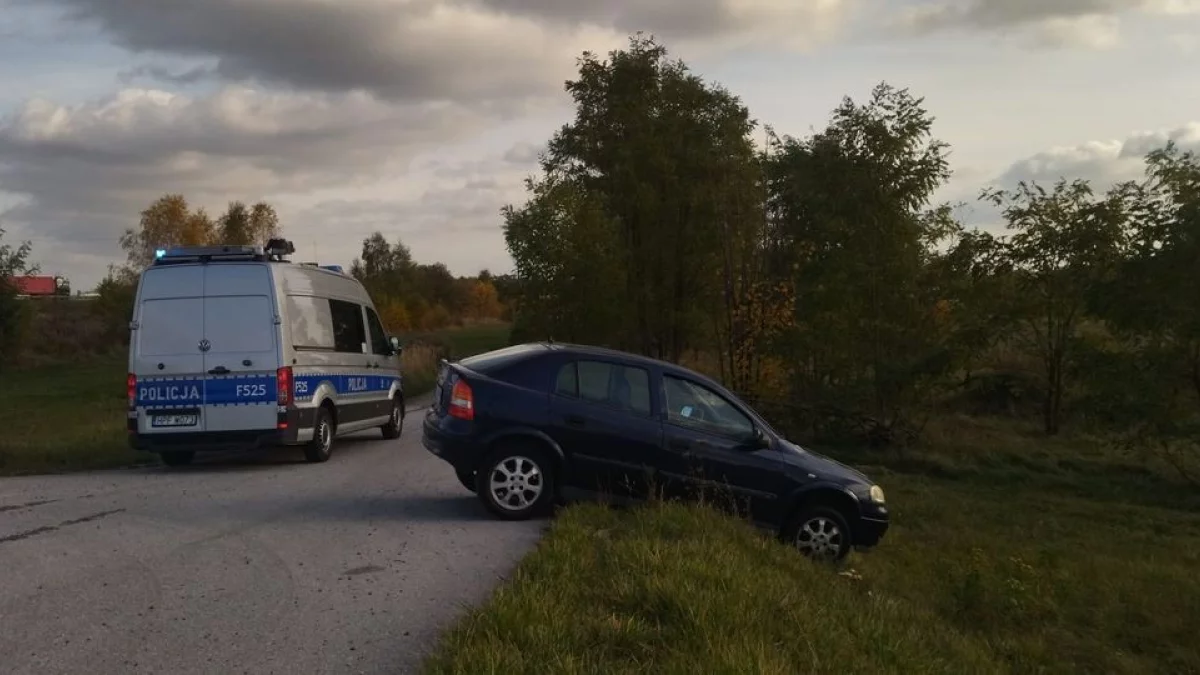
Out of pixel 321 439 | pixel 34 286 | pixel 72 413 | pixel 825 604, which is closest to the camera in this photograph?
pixel 825 604

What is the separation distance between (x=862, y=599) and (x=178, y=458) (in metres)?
10.3

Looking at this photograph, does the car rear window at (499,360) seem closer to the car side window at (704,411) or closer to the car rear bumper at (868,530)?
the car side window at (704,411)

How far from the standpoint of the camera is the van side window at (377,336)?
1708 centimetres

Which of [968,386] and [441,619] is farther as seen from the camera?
[968,386]

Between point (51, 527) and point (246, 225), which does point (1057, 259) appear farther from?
point (246, 225)

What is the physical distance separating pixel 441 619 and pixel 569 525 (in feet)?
7.81

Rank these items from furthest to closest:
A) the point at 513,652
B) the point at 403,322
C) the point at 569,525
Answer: the point at 403,322
the point at 569,525
the point at 513,652

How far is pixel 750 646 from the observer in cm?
520

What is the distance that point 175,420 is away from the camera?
43.3 feet

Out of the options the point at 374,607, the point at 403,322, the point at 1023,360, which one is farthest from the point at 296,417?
the point at 403,322

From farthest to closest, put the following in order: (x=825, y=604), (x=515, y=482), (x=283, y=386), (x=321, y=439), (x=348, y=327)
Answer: (x=348, y=327)
(x=321, y=439)
(x=283, y=386)
(x=515, y=482)
(x=825, y=604)

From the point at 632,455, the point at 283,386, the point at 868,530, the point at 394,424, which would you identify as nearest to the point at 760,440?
the point at 632,455

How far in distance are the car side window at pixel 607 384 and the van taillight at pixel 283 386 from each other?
4.98m

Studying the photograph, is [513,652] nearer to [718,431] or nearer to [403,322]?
[718,431]
